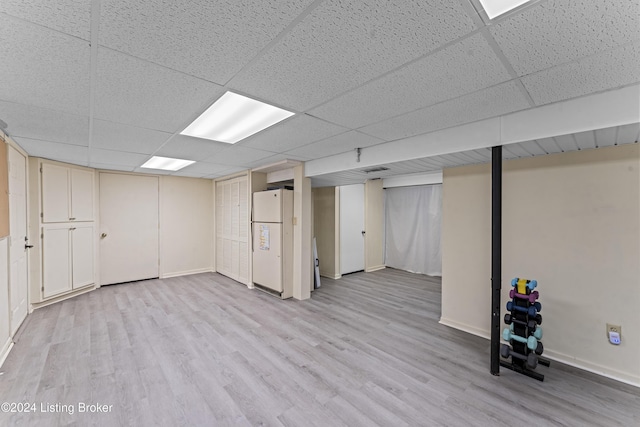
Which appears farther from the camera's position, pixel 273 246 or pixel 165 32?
pixel 273 246

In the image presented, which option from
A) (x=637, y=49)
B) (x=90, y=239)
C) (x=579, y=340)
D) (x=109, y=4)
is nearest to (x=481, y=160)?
(x=637, y=49)

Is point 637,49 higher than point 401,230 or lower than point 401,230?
higher

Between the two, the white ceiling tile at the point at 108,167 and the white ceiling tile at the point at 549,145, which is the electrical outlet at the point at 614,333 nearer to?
the white ceiling tile at the point at 549,145

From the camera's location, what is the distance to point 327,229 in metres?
6.04

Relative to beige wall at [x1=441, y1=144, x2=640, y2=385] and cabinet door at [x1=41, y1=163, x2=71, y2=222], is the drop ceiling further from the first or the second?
cabinet door at [x1=41, y1=163, x2=71, y2=222]

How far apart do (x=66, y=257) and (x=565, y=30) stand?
647 cm

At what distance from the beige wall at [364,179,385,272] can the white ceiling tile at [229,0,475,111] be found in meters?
4.92

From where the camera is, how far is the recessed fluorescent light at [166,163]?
4.09m

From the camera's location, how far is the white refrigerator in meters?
4.41

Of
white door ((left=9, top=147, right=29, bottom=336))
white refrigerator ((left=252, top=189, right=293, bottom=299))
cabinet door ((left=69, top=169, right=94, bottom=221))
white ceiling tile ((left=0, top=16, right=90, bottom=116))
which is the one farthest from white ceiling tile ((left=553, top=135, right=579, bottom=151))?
cabinet door ((left=69, top=169, right=94, bottom=221))

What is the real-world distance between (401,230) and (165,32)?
247 inches

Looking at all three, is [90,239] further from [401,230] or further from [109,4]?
[401,230]

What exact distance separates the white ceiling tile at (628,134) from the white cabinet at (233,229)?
15.8 feet

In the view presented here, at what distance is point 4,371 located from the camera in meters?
2.36
